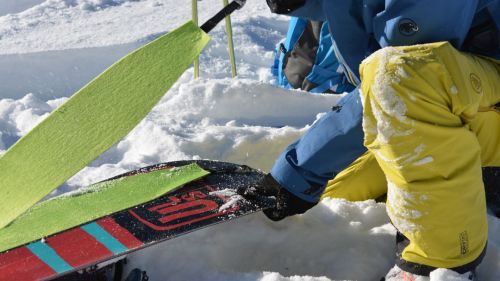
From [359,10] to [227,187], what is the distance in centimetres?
62

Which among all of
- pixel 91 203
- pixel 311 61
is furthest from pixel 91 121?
pixel 311 61

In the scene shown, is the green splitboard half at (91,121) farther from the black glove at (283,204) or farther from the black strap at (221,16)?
the black glove at (283,204)

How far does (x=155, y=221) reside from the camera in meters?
1.53

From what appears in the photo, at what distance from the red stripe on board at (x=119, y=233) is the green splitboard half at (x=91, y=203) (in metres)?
0.04

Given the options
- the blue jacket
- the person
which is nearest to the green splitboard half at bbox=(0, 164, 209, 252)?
the blue jacket

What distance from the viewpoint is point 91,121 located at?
1.48m

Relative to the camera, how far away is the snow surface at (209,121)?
149 centimetres

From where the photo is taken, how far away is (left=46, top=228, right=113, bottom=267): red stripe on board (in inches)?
52.6

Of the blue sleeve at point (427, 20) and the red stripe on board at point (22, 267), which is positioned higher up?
the blue sleeve at point (427, 20)

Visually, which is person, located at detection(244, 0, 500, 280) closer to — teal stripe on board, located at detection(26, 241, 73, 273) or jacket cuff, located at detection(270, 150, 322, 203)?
jacket cuff, located at detection(270, 150, 322, 203)

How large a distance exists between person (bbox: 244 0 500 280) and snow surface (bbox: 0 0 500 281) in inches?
3.7

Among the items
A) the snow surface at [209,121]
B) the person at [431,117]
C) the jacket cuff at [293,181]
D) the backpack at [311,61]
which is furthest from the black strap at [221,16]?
the backpack at [311,61]

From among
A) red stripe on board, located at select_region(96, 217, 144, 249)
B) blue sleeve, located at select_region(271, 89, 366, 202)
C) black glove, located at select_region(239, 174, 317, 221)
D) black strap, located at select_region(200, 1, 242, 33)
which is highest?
black strap, located at select_region(200, 1, 242, 33)

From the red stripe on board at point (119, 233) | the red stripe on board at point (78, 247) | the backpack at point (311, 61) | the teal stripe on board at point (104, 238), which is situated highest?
the red stripe on board at point (78, 247)
